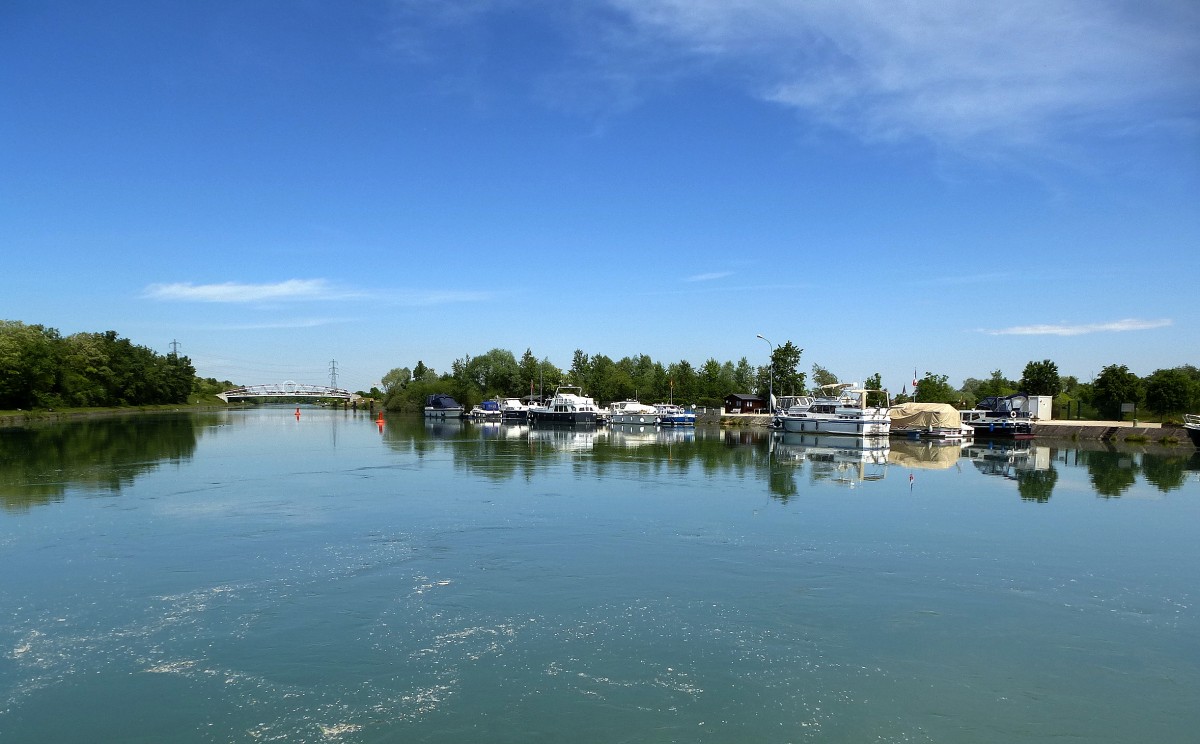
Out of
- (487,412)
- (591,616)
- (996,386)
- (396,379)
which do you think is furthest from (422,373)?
(591,616)

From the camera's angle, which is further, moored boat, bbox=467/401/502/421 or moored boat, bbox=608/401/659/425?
moored boat, bbox=467/401/502/421

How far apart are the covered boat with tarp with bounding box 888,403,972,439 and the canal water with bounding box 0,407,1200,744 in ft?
110

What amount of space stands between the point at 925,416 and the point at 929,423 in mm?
1041

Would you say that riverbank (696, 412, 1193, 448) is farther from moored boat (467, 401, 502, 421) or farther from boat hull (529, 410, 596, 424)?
moored boat (467, 401, 502, 421)

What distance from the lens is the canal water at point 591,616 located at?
8727mm

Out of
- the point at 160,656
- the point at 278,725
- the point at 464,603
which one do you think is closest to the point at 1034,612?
the point at 464,603

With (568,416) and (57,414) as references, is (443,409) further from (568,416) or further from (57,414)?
(57,414)

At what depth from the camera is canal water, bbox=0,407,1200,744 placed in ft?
28.6

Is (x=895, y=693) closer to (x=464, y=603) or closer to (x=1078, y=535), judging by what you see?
(x=464, y=603)

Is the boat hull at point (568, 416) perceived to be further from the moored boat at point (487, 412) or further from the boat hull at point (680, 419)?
the moored boat at point (487, 412)

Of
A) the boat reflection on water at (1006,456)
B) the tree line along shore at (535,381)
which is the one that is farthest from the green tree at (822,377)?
the boat reflection on water at (1006,456)

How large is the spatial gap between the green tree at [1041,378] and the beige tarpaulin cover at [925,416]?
18737 millimetres

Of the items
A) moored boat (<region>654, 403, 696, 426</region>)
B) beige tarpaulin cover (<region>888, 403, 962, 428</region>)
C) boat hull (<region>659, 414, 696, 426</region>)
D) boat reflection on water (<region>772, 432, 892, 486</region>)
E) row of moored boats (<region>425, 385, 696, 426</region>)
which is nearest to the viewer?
boat reflection on water (<region>772, 432, 892, 486</region>)

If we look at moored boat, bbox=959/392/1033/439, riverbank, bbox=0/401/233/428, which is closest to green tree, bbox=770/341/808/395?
moored boat, bbox=959/392/1033/439
